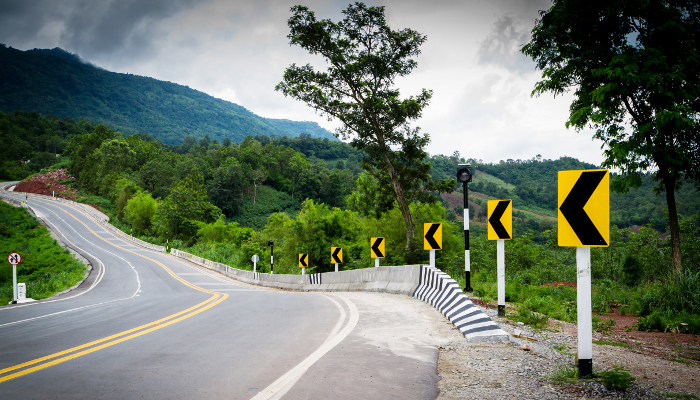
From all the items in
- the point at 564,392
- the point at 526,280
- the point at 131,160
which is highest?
the point at 131,160

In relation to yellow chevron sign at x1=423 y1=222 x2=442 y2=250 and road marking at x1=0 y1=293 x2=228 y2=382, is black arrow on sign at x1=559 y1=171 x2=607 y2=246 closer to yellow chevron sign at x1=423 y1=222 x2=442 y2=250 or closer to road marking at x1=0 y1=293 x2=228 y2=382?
road marking at x1=0 y1=293 x2=228 y2=382

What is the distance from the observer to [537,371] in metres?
4.46

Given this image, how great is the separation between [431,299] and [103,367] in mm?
7491

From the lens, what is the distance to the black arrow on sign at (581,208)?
4035 millimetres

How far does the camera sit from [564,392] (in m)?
3.72

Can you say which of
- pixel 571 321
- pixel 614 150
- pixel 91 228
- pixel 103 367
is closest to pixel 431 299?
pixel 571 321

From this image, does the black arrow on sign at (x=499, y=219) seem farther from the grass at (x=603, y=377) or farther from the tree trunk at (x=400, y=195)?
the tree trunk at (x=400, y=195)

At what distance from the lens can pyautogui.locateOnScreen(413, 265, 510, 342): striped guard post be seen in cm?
610

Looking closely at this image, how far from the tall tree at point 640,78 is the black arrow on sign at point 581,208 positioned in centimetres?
1141

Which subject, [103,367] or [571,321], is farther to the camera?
[571,321]

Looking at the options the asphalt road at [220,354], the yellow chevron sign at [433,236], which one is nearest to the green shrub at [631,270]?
the yellow chevron sign at [433,236]

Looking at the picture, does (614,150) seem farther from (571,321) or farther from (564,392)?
(564,392)

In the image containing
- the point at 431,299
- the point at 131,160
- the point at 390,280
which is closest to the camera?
the point at 431,299

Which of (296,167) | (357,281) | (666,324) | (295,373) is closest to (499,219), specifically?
(666,324)
